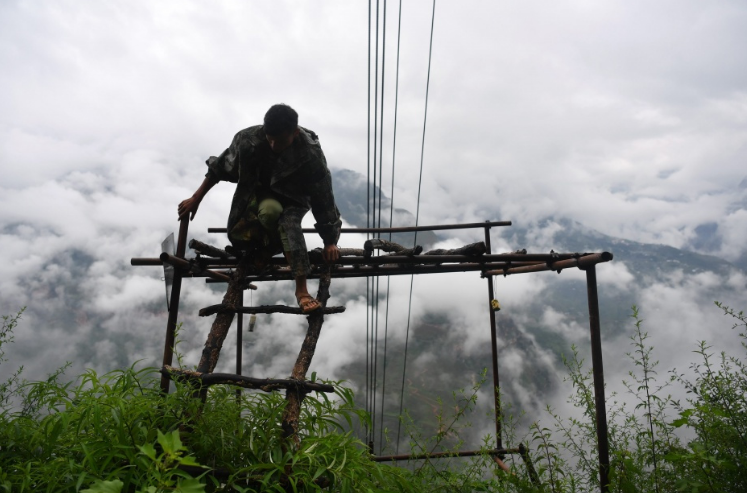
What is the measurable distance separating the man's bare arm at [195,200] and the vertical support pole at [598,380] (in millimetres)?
3096

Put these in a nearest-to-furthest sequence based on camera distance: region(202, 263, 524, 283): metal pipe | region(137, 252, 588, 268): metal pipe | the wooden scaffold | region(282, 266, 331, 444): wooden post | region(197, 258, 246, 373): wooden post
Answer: region(282, 266, 331, 444): wooden post
the wooden scaffold
region(197, 258, 246, 373): wooden post
region(137, 252, 588, 268): metal pipe
region(202, 263, 524, 283): metal pipe

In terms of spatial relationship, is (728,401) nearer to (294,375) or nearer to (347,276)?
(294,375)

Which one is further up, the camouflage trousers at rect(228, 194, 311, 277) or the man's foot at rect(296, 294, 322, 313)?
the camouflage trousers at rect(228, 194, 311, 277)

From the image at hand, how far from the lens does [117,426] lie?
2021mm

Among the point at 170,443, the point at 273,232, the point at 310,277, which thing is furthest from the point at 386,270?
the point at 170,443

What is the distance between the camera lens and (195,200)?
11.0ft

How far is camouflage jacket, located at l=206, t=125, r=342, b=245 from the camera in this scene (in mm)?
3133

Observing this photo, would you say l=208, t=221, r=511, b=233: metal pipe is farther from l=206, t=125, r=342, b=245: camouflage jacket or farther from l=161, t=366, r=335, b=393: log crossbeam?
l=161, t=366, r=335, b=393: log crossbeam

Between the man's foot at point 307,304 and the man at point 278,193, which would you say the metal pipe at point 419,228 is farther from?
the man's foot at point 307,304

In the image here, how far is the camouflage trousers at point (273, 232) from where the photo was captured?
119 inches

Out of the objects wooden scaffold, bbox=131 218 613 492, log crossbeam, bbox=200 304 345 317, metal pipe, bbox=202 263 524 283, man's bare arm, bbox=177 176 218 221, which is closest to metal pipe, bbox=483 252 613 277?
wooden scaffold, bbox=131 218 613 492

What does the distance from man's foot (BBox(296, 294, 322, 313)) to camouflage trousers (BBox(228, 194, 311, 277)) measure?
6.6 inches

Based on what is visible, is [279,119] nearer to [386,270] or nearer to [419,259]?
[419,259]

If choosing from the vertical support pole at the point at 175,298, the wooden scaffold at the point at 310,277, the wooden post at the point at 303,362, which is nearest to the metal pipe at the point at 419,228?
the wooden scaffold at the point at 310,277
